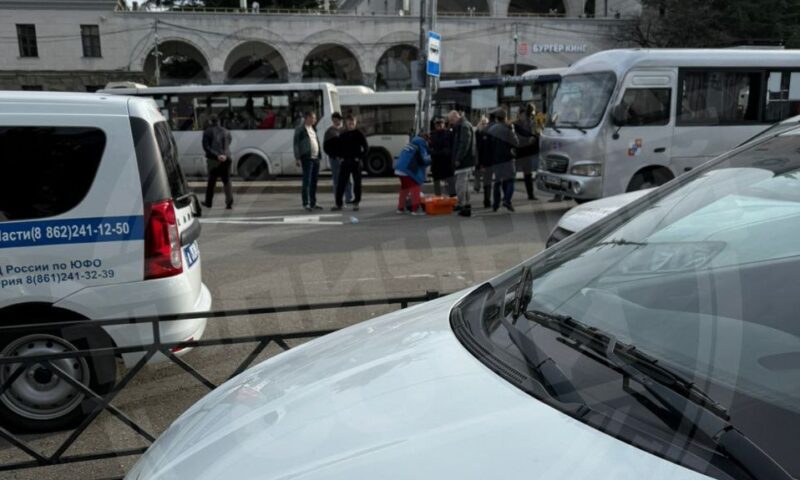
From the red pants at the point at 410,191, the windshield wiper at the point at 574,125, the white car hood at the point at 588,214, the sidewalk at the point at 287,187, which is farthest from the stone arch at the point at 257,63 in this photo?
the white car hood at the point at 588,214

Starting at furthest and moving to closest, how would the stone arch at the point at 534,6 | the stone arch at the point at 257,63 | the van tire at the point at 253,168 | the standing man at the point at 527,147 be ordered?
the stone arch at the point at 534,6, the stone arch at the point at 257,63, the van tire at the point at 253,168, the standing man at the point at 527,147

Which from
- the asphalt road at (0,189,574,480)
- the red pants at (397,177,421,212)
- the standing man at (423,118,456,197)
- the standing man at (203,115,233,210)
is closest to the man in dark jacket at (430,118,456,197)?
the standing man at (423,118,456,197)

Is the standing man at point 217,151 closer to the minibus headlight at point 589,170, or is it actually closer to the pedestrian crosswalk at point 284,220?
the pedestrian crosswalk at point 284,220

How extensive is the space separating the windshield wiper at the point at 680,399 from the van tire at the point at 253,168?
18.9 m

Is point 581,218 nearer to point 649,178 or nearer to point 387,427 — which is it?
point 387,427

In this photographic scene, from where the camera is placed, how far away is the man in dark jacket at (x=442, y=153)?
11.8 m

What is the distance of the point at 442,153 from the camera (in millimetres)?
11922

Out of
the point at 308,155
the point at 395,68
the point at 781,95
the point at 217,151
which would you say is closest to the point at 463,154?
the point at 308,155

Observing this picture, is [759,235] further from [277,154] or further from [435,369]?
[277,154]

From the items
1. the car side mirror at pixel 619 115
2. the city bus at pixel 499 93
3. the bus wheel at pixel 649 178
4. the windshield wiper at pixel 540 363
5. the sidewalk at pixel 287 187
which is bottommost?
the sidewalk at pixel 287 187

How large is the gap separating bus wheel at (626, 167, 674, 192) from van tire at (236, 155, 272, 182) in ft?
40.6

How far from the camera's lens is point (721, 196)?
2.28 m

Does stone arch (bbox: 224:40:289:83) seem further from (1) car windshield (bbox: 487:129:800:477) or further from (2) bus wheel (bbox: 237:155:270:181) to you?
(1) car windshield (bbox: 487:129:800:477)

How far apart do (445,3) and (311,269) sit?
201ft
